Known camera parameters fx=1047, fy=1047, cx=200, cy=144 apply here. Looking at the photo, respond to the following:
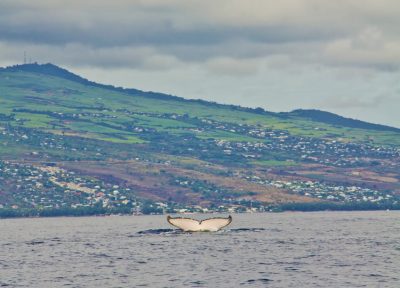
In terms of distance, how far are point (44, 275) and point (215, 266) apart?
2453cm

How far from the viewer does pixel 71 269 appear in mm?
150375

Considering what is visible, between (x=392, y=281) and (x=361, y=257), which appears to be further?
(x=361, y=257)

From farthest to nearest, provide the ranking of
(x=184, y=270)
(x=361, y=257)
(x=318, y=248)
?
(x=318, y=248) → (x=361, y=257) → (x=184, y=270)

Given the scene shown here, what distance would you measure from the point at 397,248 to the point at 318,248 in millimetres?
13854

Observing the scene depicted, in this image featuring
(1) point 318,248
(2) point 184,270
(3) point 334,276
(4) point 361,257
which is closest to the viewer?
(3) point 334,276

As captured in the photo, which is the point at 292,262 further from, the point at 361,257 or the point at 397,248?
the point at 397,248

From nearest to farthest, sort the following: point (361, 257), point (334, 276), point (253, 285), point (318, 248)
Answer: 1. point (253, 285)
2. point (334, 276)
3. point (361, 257)
4. point (318, 248)

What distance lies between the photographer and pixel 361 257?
162625 millimetres

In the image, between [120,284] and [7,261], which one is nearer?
[120,284]

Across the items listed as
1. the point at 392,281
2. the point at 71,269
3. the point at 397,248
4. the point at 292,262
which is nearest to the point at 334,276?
the point at 392,281

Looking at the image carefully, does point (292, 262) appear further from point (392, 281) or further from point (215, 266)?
point (392, 281)

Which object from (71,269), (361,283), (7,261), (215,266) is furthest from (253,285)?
(7,261)

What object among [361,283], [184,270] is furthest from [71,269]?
[361,283]

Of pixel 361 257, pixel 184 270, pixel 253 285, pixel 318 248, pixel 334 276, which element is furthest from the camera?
pixel 318 248
